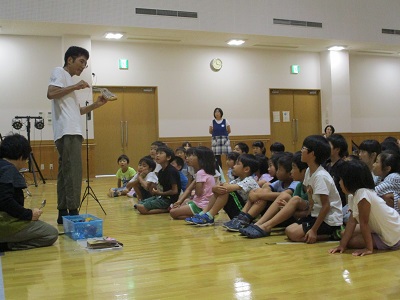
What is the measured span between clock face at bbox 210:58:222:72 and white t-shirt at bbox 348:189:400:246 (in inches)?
315

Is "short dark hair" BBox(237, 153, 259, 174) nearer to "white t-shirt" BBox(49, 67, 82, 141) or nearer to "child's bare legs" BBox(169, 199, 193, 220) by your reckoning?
"child's bare legs" BBox(169, 199, 193, 220)

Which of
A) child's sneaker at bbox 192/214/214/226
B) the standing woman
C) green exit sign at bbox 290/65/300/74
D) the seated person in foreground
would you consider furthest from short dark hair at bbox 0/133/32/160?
green exit sign at bbox 290/65/300/74

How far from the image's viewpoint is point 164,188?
482 cm

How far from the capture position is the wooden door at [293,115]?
36.9 ft

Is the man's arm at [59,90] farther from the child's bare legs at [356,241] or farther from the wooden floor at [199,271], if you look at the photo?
the child's bare legs at [356,241]

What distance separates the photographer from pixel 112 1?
8.34m

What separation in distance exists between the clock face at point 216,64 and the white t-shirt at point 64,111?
6.89m

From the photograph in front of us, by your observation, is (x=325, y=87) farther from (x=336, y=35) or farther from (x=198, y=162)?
(x=198, y=162)

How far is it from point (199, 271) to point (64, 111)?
2.01 m

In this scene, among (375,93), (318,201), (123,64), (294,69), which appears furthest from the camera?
(375,93)

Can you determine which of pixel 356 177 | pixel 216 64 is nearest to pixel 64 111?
pixel 356 177

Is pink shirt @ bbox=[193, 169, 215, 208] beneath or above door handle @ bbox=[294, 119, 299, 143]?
beneath

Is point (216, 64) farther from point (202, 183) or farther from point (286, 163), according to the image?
point (286, 163)

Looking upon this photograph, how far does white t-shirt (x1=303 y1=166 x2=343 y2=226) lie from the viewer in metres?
3.01
